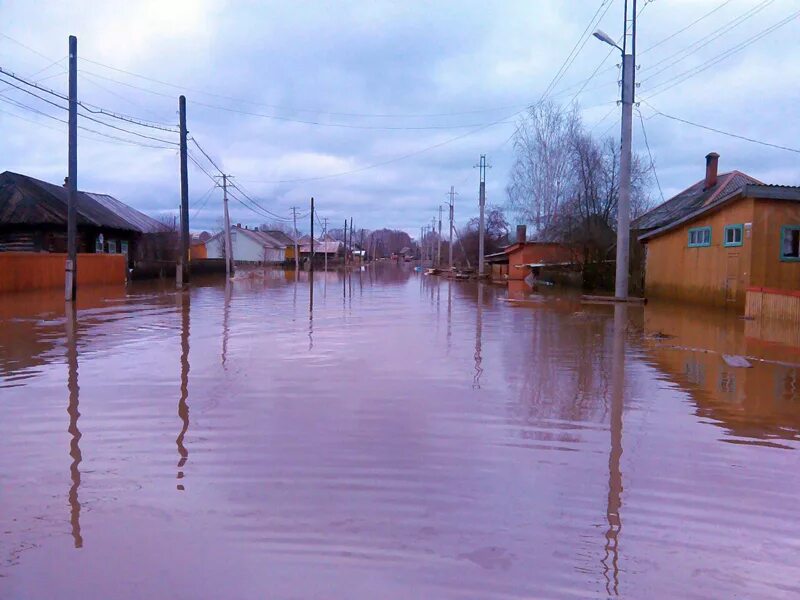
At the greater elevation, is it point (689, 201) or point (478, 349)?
point (689, 201)

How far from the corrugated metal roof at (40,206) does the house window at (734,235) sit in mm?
29412

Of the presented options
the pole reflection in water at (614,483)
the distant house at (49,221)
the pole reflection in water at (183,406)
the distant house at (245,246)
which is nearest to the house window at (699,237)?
the pole reflection in water at (614,483)

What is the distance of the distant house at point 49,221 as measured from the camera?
34.6 meters

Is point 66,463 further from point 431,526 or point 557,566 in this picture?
point 557,566

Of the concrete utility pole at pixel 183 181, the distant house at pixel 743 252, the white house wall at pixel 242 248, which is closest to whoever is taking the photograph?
the distant house at pixel 743 252

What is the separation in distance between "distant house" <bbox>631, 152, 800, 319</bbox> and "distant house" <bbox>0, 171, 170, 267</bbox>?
93.1 ft

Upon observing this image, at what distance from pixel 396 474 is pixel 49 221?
3324cm

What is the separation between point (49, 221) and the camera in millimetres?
33969

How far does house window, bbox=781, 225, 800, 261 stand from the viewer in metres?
20.9

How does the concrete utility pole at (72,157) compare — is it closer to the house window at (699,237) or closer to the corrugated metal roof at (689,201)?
the house window at (699,237)

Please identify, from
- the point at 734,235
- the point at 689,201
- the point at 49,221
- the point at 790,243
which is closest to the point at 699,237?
the point at 734,235

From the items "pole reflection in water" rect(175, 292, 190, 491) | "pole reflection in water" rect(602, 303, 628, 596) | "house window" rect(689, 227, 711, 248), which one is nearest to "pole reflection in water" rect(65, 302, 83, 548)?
"pole reflection in water" rect(175, 292, 190, 491)

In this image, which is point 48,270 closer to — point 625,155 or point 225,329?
point 225,329

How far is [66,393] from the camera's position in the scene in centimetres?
877
